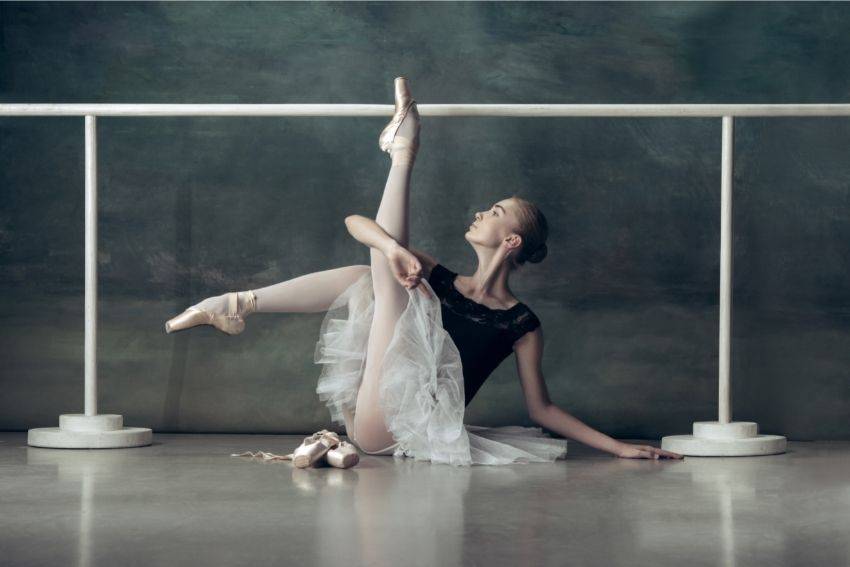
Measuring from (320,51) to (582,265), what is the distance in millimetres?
1042

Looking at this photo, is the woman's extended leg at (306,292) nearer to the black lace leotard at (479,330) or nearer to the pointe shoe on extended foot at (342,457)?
the black lace leotard at (479,330)

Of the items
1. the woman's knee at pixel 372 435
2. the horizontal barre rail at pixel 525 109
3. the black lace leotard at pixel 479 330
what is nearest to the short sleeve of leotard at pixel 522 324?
the black lace leotard at pixel 479 330

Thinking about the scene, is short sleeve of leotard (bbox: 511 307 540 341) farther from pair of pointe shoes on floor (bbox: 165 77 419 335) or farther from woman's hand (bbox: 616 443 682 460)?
pair of pointe shoes on floor (bbox: 165 77 419 335)

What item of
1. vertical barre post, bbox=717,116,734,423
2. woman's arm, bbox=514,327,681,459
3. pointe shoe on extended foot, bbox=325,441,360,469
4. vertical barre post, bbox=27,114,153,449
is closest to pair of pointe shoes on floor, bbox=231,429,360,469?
pointe shoe on extended foot, bbox=325,441,360,469

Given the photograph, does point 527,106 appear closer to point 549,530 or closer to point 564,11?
point 564,11

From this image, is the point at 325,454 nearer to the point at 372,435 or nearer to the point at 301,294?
the point at 372,435

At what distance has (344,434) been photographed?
3541 millimetres

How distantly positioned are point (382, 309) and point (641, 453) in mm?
741

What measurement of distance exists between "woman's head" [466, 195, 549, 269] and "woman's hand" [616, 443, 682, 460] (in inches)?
21.5

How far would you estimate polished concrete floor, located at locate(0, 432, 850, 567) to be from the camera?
1.73 m

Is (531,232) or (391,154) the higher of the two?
(391,154)

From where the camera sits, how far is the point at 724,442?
300cm

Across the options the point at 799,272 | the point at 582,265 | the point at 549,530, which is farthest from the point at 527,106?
the point at 549,530

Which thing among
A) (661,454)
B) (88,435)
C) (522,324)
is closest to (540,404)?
(522,324)
